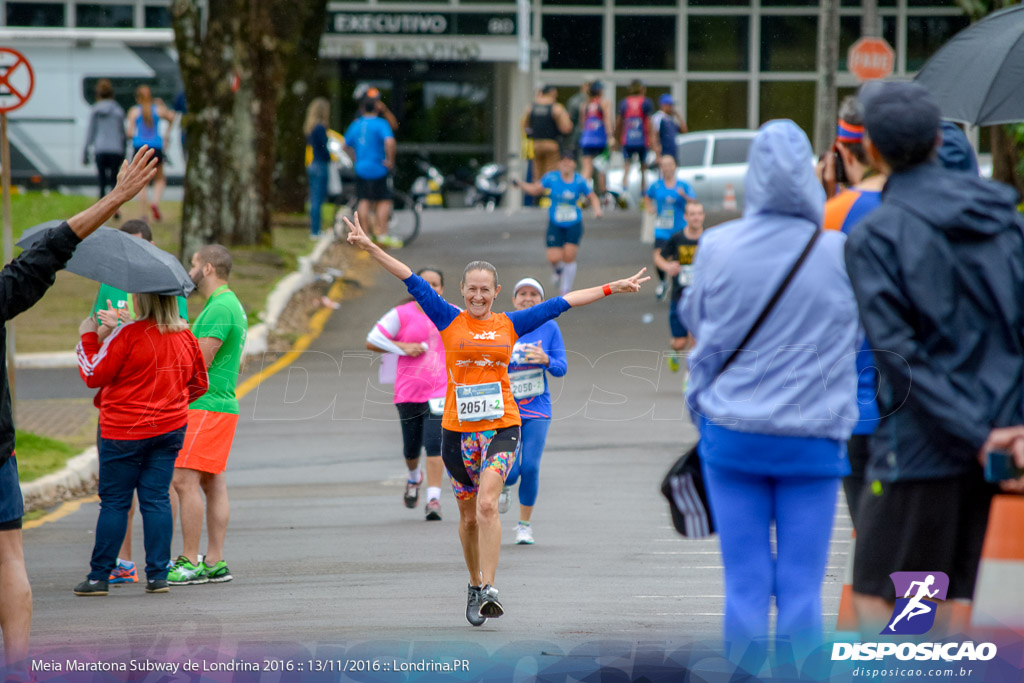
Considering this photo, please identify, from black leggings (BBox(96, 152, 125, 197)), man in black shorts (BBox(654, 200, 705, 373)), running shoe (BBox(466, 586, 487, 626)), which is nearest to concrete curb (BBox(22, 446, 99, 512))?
running shoe (BBox(466, 586, 487, 626))

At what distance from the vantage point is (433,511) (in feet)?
30.2

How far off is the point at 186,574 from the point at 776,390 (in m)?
4.47

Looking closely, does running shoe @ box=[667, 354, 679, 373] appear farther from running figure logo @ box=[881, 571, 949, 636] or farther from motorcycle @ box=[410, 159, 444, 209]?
motorcycle @ box=[410, 159, 444, 209]

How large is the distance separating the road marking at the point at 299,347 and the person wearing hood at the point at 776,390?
9.35 meters

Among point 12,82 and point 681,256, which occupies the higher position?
point 12,82

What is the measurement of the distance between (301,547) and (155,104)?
19684 millimetres

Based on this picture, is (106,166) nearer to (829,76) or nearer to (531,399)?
(829,76)

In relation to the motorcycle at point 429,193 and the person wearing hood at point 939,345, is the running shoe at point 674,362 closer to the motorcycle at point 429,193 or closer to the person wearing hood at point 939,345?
the person wearing hood at point 939,345

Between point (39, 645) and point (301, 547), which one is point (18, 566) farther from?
point (301, 547)

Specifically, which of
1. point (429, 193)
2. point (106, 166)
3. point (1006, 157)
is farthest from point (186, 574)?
point (429, 193)

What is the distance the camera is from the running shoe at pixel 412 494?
9406mm

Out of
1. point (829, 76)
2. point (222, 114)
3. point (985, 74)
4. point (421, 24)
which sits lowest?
point (985, 74)

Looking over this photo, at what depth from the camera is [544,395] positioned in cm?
852

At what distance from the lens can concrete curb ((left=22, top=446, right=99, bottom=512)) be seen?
988 centimetres
